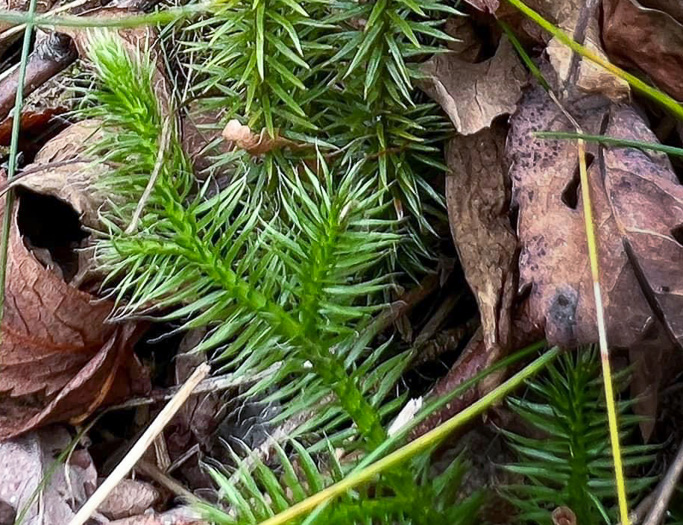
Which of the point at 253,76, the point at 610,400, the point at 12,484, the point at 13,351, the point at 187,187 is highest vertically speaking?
the point at 253,76

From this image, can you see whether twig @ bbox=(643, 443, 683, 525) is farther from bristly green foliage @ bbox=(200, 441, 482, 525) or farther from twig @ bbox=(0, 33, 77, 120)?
twig @ bbox=(0, 33, 77, 120)

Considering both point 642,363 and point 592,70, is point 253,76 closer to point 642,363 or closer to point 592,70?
point 592,70

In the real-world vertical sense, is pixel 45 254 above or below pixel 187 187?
below

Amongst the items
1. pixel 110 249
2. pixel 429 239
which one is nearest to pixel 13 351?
pixel 110 249

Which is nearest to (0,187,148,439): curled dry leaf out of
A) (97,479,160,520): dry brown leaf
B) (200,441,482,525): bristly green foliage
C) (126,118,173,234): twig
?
(97,479,160,520): dry brown leaf

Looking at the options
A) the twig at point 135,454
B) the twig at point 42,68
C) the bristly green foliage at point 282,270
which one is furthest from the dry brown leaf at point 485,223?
the twig at point 42,68

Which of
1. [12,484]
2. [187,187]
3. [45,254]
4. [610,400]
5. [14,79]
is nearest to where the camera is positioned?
[610,400]

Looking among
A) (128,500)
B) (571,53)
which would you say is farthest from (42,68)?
(571,53)
